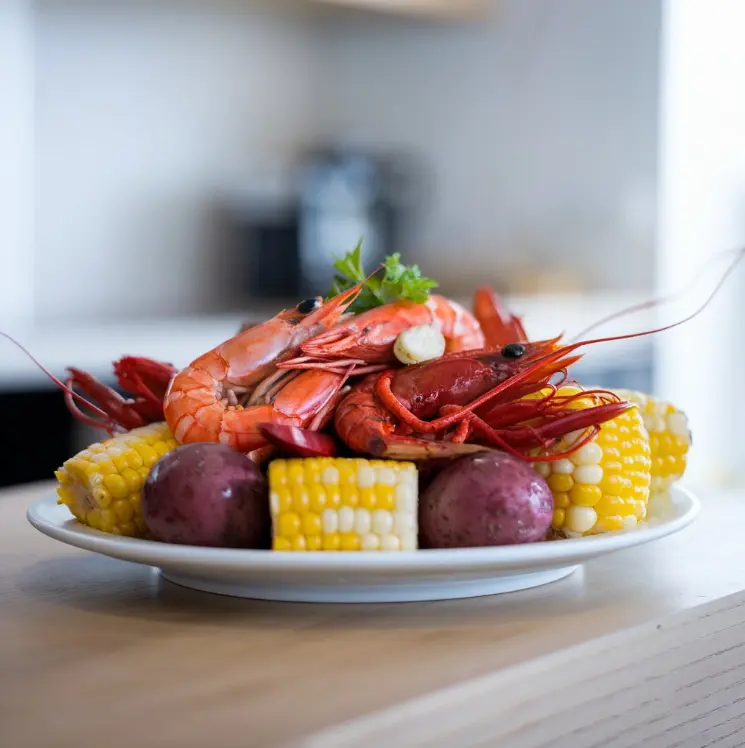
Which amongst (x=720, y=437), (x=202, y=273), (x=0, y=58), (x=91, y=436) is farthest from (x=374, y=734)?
(x=720, y=437)

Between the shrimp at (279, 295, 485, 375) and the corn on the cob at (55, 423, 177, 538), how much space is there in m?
0.16

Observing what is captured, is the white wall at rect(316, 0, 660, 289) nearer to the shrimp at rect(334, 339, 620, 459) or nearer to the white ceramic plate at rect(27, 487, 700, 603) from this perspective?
the shrimp at rect(334, 339, 620, 459)

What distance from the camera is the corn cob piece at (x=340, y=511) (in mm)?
704

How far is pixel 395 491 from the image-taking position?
708 millimetres

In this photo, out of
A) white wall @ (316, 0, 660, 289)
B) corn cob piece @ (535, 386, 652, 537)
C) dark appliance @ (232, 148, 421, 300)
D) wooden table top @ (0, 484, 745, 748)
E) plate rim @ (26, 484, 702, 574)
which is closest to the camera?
wooden table top @ (0, 484, 745, 748)

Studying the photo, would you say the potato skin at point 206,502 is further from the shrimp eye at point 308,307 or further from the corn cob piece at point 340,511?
the shrimp eye at point 308,307

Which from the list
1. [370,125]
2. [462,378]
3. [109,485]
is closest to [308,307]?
[462,378]

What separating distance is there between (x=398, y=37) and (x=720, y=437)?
183 cm

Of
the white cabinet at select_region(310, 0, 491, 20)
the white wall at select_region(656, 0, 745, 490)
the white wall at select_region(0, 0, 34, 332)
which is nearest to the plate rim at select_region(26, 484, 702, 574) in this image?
the white wall at select_region(0, 0, 34, 332)

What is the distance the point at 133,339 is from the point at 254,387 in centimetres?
157

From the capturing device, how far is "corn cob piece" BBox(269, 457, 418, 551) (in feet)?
2.31

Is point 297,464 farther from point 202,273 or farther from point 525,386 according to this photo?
point 202,273

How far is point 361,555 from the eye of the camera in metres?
0.67

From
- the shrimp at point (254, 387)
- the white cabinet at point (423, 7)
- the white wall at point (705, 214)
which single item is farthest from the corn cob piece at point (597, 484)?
the white wall at point (705, 214)
